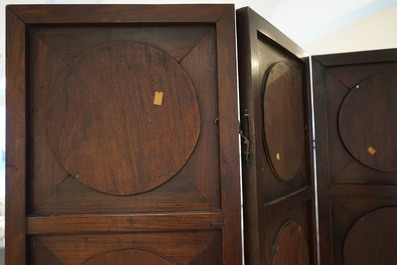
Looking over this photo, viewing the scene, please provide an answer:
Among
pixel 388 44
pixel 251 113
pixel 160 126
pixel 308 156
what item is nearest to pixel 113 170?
pixel 160 126

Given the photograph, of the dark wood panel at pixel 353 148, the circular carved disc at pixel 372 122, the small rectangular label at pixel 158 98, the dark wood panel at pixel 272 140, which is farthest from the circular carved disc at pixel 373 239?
the small rectangular label at pixel 158 98

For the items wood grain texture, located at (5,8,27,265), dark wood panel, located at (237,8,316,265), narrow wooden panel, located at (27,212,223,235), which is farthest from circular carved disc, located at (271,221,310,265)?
wood grain texture, located at (5,8,27,265)

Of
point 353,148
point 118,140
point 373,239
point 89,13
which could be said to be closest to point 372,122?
point 353,148

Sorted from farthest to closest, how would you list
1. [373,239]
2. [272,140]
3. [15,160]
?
[373,239] < [272,140] < [15,160]

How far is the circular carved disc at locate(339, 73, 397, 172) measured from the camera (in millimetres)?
1594

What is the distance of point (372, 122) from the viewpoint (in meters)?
1.61

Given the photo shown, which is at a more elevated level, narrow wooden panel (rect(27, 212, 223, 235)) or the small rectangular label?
the small rectangular label

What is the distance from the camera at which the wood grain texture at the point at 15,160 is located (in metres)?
0.93

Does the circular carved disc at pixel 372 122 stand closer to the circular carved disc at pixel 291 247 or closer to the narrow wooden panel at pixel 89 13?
the circular carved disc at pixel 291 247

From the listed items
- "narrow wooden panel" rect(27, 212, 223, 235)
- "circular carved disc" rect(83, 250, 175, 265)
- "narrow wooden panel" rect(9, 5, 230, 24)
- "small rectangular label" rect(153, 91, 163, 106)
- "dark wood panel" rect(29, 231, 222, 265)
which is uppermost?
"narrow wooden panel" rect(9, 5, 230, 24)

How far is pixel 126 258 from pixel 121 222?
4.4 inches

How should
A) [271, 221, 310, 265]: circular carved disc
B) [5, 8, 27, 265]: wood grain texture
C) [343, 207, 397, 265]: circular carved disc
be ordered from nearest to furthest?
[5, 8, 27, 265]: wood grain texture → [271, 221, 310, 265]: circular carved disc → [343, 207, 397, 265]: circular carved disc

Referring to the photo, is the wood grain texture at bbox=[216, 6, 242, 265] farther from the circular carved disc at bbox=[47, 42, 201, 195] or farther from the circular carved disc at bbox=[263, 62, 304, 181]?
the circular carved disc at bbox=[263, 62, 304, 181]

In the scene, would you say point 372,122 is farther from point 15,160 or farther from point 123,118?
point 15,160
